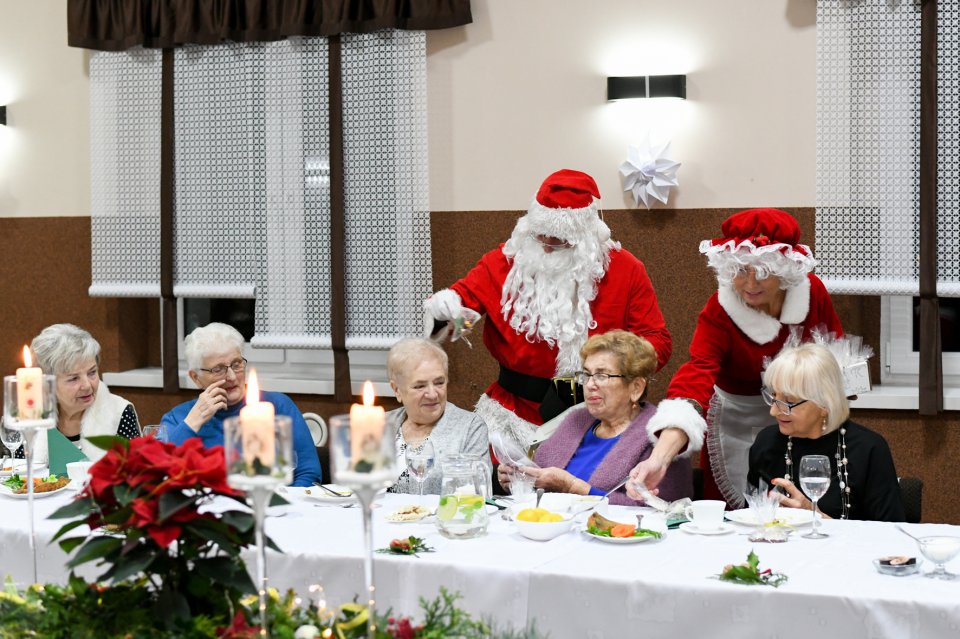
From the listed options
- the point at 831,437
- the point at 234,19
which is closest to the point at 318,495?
the point at 831,437

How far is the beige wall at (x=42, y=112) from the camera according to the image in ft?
18.8

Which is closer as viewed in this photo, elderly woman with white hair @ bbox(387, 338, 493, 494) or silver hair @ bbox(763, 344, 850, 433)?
silver hair @ bbox(763, 344, 850, 433)

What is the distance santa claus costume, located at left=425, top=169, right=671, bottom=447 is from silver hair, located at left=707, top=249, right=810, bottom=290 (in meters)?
0.35

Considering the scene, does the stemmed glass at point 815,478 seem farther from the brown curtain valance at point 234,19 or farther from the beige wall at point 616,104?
the brown curtain valance at point 234,19

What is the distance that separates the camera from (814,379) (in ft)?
10.3

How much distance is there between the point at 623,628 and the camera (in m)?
2.31

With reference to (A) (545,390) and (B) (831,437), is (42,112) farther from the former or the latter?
(B) (831,437)

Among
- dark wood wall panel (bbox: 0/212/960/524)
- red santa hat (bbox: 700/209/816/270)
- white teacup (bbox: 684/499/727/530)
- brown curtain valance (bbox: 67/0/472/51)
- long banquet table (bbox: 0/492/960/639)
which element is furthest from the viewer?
brown curtain valance (bbox: 67/0/472/51)

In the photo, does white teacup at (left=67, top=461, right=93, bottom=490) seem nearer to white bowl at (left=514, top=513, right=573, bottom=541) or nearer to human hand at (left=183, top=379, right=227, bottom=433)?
human hand at (left=183, top=379, right=227, bottom=433)

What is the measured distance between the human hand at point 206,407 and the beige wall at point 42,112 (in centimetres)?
258

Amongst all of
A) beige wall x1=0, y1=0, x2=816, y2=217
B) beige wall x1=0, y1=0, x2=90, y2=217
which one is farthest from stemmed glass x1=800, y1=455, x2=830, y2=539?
beige wall x1=0, y1=0, x2=90, y2=217

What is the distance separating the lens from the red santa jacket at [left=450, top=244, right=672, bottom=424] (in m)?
3.82

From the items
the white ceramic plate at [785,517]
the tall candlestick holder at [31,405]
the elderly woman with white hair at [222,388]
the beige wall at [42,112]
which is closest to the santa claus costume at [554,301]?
the elderly woman with white hair at [222,388]

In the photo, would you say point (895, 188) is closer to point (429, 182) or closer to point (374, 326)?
point (429, 182)
